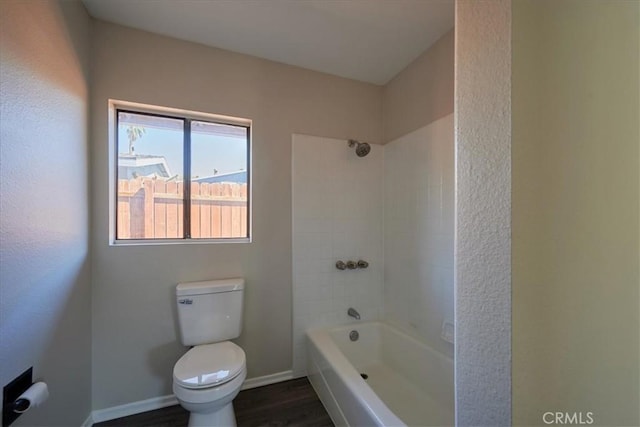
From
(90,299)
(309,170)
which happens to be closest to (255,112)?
(309,170)

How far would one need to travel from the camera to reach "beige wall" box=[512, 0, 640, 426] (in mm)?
492

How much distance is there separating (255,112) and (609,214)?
2.02 metres

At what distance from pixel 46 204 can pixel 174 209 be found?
30.0 inches

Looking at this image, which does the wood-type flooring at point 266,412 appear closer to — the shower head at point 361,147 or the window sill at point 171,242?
the window sill at point 171,242

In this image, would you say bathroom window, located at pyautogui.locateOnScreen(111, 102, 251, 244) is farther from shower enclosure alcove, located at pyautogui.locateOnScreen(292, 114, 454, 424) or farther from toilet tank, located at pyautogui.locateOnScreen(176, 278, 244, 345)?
shower enclosure alcove, located at pyautogui.locateOnScreen(292, 114, 454, 424)

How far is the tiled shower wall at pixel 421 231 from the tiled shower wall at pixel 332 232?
0.41ft

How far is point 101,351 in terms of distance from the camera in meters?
1.69

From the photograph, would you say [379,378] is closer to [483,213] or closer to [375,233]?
[375,233]

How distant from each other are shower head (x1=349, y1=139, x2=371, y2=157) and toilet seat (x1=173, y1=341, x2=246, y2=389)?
1.72m

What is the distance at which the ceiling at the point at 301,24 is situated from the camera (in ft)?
5.16

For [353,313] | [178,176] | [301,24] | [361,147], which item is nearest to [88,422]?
[178,176]

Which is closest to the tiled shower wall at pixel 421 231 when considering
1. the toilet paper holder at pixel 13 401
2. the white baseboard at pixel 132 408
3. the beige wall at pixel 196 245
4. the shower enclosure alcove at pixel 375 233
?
the shower enclosure alcove at pixel 375 233

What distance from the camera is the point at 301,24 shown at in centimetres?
172

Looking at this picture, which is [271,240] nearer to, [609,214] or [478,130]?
[478,130]
